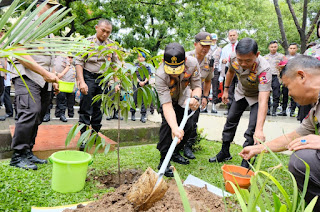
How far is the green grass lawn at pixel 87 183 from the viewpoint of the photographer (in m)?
2.23

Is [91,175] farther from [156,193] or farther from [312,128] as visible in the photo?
[312,128]

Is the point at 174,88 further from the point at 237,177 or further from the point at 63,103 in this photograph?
the point at 63,103

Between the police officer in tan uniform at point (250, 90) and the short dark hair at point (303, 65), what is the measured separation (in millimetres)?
948

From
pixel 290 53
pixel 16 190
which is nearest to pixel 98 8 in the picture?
pixel 290 53

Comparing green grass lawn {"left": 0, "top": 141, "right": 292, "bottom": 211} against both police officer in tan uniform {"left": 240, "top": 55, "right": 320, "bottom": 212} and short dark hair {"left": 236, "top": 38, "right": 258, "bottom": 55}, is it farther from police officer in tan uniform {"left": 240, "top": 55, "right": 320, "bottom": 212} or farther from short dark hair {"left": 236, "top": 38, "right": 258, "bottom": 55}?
short dark hair {"left": 236, "top": 38, "right": 258, "bottom": 55}

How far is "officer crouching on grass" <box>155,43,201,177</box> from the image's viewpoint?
2.73 meters

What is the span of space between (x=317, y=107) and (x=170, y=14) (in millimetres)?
10580

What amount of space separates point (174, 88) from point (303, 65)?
156cm

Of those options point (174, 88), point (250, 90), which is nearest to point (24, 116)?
point (174, 88)

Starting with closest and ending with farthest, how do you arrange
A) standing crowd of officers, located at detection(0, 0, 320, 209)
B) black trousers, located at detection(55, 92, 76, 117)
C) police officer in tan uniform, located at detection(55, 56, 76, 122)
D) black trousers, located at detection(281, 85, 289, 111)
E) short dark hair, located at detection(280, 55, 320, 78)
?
1. short dark hair, located at detection(280, 55, 320, 78)
2. standing crowd of officers, located at detection(0, 0, 320, 209)
3. police officer in tan uniform, located at detection(55, 56, 76, 122)
4. black trousers, located at detection(55, 92, 76, 117)
5. black trousers, located at detection(281, 85, 289, 111)

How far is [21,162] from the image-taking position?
117 inches

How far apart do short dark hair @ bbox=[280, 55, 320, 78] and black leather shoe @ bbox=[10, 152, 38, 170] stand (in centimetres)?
283

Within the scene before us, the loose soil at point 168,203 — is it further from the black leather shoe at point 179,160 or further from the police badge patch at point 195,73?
the police badge patch at point 195,73

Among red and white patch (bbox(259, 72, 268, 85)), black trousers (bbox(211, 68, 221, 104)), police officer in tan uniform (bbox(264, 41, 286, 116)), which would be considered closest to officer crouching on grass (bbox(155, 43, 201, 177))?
red and white patch (bbox(259, 72, 268, 85))
